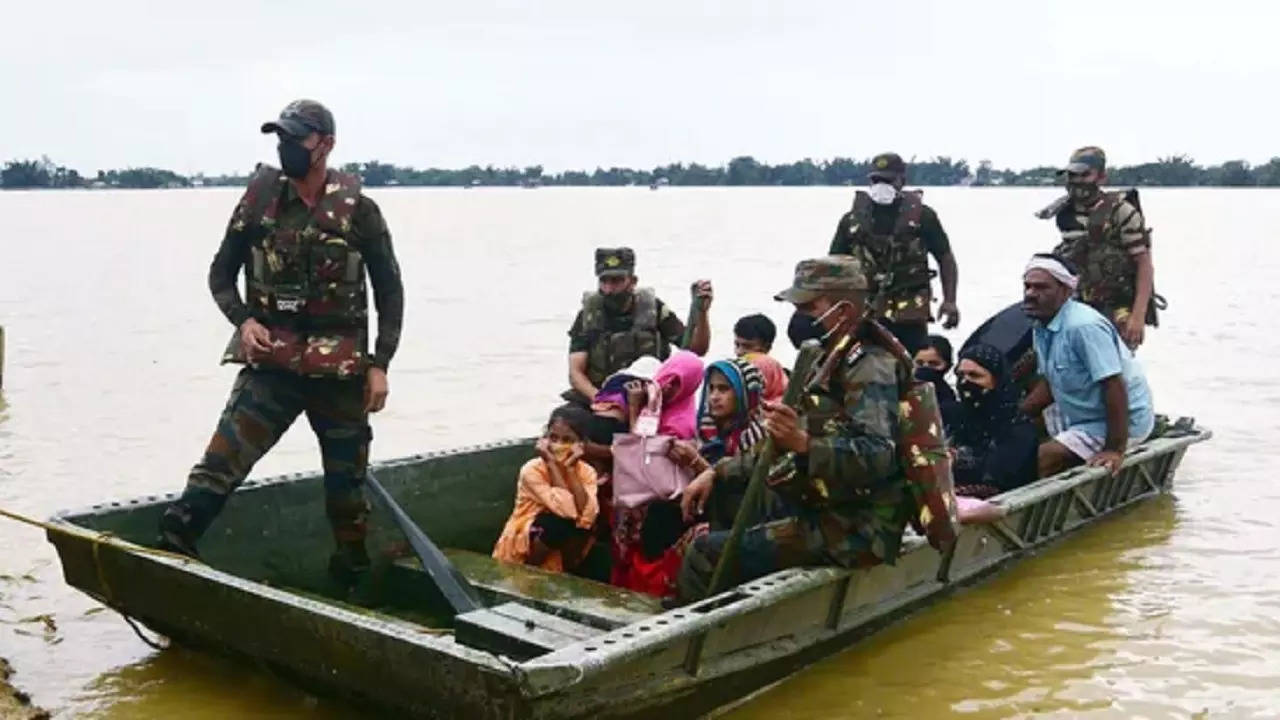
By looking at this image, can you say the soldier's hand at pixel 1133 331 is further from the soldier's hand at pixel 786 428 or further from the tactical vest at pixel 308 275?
the tactical vest at pixel 308 275

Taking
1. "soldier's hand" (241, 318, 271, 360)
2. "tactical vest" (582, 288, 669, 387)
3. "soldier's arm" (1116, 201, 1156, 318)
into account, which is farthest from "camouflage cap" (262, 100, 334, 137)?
"soldier's arm" (1116, 201, 1156, 318)

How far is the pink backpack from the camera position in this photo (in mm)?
5887

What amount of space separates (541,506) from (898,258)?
3305 millimetres

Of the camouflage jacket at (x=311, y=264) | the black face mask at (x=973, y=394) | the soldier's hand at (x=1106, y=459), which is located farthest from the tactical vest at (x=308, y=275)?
the soldier's hand at (x=1106, y=459)

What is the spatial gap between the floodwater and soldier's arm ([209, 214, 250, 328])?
1376 millimetres

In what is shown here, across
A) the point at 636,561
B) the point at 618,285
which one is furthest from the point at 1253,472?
the point at 636,561

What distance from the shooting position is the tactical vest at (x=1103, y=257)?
8484 mm

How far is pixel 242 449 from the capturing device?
17.7 ft

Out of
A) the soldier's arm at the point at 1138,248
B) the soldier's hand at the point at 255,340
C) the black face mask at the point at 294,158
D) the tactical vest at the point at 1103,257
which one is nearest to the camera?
the black face mask at the point at 294,158

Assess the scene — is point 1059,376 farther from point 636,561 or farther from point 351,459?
point 351,459

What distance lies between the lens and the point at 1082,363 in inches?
272

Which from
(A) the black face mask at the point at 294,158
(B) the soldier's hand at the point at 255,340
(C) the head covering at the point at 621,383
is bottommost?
(C) the head covering at the point at 621,383

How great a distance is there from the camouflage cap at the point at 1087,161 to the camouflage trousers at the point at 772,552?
13.3 feet

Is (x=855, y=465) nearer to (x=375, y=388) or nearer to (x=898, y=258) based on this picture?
(x=375, y=388)
